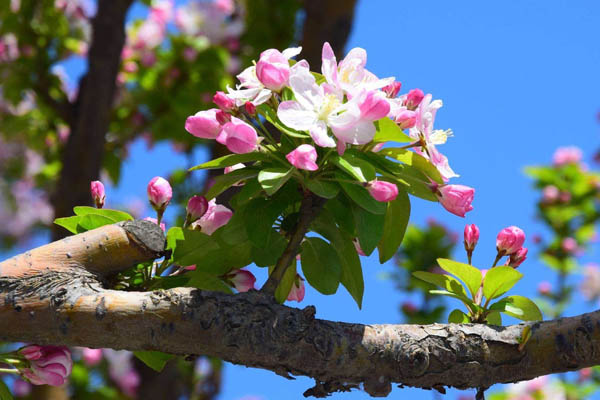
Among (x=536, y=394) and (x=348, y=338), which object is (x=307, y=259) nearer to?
(x=348, y=338)

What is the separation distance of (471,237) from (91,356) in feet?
10.9

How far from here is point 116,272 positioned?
117cm

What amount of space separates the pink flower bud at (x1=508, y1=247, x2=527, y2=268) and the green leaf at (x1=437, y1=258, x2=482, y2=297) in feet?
0.33

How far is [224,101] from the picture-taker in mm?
1164

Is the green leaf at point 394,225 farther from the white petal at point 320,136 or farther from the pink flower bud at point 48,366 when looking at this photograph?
the pink flower bud at point 48,366

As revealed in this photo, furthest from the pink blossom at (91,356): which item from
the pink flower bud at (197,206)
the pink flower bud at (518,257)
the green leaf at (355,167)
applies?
the green leaf at (355,167)

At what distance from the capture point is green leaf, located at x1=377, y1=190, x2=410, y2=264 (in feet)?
3.92

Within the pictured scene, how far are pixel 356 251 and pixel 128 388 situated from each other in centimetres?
352

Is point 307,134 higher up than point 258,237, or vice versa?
point 307,134

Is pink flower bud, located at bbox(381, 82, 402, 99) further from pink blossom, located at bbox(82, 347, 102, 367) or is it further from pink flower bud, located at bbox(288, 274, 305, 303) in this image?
pink blossom, located at bbox(82, 347, 102, 367)

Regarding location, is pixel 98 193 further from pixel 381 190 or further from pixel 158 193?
pixel 381 190

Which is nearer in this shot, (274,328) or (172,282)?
(274,328)

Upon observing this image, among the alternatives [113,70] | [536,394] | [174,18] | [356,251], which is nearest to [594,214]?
[536,394]

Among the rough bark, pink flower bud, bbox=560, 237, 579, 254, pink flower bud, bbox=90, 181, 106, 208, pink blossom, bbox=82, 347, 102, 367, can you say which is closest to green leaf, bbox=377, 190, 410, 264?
pink flower bud, bbox=90, 181, 106, 208
